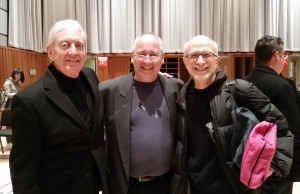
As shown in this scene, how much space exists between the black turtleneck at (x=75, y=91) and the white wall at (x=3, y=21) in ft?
28.3

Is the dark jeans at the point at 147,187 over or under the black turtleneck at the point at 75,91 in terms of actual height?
under

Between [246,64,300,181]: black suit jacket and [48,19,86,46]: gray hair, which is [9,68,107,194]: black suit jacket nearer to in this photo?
[48,19,86,46]: gray hair

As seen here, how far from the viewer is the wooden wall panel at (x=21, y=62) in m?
9.35

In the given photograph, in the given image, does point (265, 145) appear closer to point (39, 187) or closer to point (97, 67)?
point (39, 187)

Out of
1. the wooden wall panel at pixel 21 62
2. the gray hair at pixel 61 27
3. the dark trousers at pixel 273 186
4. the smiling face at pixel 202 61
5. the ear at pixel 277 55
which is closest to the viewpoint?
the gray hair at pixel 61 27

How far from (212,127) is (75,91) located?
923 mm

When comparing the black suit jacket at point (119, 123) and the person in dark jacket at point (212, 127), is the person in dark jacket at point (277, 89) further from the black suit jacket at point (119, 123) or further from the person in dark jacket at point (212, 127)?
the black suit jacket at point (119, 123)

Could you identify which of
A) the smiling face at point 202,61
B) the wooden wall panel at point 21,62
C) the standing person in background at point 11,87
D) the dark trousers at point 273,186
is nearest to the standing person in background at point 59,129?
the smiling face at point 202,61

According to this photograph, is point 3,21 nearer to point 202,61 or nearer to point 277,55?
point 277,55

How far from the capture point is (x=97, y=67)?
1177cm

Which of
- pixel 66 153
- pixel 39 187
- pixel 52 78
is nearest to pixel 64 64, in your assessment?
pixel 52 78

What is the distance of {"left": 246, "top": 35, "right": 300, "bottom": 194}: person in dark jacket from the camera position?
257 cm

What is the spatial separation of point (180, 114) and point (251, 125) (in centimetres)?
54

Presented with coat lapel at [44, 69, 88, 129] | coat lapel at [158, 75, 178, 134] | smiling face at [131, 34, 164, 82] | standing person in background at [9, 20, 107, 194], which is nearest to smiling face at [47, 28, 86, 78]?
standing person in background at [9, 20, 107, 194]
